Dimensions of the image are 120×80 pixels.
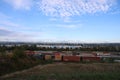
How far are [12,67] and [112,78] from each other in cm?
2056

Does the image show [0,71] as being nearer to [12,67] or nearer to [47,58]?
[12,67]

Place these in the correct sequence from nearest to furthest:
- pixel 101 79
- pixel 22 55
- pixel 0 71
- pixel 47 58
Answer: pixel 101 79 → pixel 0 71 → pixel 22 55 → pixel 47 58

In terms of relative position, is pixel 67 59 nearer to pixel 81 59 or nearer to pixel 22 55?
pixel 81 59

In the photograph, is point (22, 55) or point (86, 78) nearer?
point (86, 78)

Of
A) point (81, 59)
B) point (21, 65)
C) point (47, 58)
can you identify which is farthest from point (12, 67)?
point (81, 59)

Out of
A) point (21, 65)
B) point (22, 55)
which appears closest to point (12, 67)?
point (21, 65)

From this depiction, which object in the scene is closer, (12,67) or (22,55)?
(12,67)

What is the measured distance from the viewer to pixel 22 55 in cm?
4144

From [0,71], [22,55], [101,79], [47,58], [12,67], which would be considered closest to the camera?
[101,79]

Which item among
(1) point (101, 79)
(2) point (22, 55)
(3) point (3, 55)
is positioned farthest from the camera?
(2) point (22, 55)

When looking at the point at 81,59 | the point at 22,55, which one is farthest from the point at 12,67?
the point at 81,59

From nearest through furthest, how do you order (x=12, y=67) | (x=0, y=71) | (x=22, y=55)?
(x=0, y=71) < (x=12, y=67) < (x=22, y=55)

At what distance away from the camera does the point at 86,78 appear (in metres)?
14.2

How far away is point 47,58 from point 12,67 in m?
22.7
